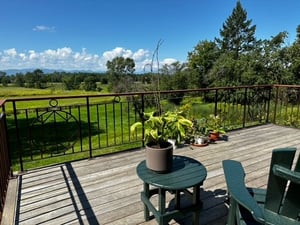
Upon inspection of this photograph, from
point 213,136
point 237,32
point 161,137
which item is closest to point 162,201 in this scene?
point 161,137

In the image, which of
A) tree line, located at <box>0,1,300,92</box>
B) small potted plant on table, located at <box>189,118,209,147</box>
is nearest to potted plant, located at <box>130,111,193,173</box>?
small potted plant on table, located at <box>189,118,209,147</box>

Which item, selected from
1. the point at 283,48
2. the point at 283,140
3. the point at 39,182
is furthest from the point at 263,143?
the point at 283,48

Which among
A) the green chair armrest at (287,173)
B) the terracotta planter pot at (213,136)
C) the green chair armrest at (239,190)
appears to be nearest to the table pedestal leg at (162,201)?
the green chair armrest at (239,190)

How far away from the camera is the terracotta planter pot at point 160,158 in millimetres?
1681

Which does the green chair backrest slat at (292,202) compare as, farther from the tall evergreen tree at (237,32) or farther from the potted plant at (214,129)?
the tall evergreen tree at (237,32)

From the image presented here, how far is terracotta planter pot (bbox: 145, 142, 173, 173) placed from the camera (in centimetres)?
168

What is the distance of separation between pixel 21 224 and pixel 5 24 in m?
15.0

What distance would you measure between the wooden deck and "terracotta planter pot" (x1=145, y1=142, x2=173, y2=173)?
1.84 feet

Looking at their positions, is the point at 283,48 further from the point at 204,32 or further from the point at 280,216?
the point at 280,216

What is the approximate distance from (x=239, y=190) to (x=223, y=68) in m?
15.9

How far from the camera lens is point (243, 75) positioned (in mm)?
14258

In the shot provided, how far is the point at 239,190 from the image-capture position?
115cm

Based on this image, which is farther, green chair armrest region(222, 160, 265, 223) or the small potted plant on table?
the small potted plant on table

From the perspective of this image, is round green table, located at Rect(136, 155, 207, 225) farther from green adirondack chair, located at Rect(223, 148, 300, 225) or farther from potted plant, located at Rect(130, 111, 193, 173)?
green adirondack chair, located at Rect(223, 148, 300, 225)
